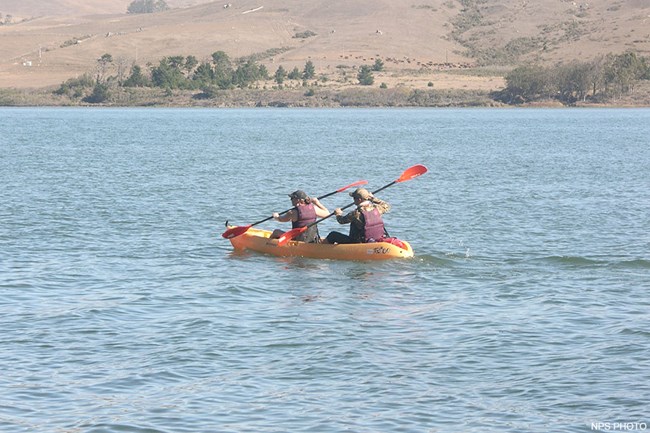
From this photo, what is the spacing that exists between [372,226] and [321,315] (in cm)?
456

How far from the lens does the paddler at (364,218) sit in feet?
72.5

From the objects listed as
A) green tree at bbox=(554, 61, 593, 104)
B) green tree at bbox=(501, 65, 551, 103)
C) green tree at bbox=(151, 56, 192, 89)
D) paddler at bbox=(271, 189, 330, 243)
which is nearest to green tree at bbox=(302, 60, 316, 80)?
green tree at bbox=(151, 56, 192, 89)

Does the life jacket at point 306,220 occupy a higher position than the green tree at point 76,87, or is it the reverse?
the green tree at point 76,87

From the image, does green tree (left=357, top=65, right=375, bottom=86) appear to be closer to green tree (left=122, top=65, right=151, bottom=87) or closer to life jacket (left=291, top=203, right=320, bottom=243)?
green tree (left=122, top=65, right=151, bottom=87)

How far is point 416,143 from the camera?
68812 mm

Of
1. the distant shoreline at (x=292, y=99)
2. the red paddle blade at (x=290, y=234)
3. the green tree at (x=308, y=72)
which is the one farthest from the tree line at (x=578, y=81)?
the red paddle blade at (x=290, y=234)

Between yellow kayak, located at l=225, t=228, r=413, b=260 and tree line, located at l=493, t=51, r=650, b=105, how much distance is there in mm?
107615

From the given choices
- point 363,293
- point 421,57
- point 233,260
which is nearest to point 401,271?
point 363,293

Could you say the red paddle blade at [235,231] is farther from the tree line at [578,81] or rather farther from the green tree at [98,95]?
the green tree at [98,95]

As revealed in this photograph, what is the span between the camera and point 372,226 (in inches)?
888

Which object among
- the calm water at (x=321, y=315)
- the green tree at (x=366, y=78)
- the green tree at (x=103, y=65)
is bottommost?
the calm water at (x=321, y=315)

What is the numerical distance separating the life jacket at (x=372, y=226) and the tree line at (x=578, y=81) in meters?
109

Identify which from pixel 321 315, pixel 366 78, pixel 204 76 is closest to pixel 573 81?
pixel 366 78

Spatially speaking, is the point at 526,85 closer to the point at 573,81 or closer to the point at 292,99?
the point at 573,81
